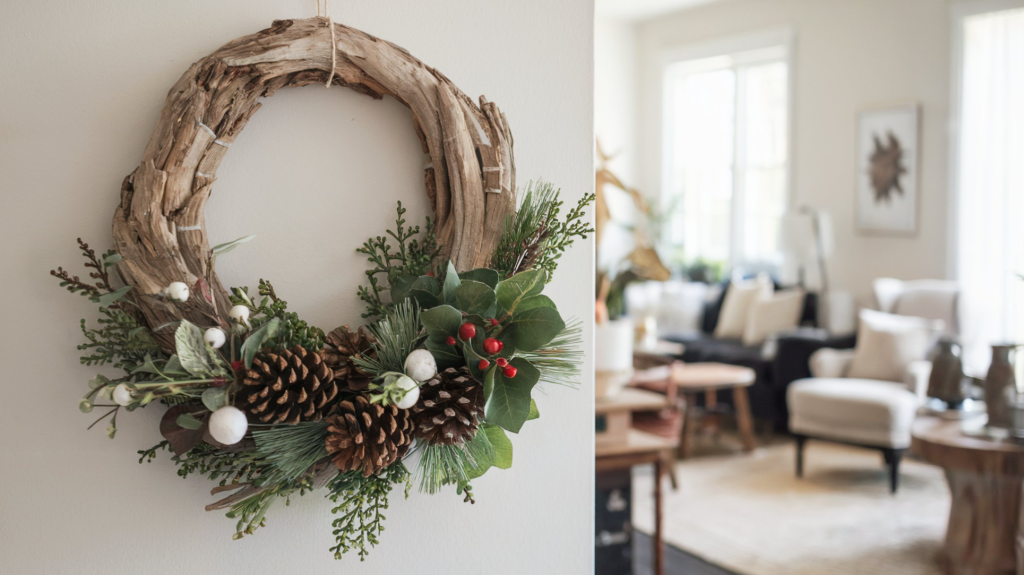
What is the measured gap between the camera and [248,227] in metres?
0.94

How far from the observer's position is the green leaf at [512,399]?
86 centimetres

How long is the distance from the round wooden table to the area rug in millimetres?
163

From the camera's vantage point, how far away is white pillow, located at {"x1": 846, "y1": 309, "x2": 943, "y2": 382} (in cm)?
403

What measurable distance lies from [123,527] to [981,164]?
5074mm

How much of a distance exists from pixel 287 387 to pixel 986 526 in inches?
117

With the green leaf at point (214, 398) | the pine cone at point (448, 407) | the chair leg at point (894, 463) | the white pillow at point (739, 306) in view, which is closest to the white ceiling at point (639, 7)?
the white pillow at point (739, 306)

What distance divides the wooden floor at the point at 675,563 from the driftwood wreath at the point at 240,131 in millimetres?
2133

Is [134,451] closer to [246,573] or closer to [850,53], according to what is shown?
[246,573]

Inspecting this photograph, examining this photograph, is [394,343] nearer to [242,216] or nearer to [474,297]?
[474,297]

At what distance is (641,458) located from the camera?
95.6 inches

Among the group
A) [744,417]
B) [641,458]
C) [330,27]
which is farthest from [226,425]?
[744,417]

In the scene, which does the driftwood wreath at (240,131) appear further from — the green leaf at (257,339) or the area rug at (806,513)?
the area rug at (806,513)

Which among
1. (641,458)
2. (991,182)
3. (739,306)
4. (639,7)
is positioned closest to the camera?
(641,458)

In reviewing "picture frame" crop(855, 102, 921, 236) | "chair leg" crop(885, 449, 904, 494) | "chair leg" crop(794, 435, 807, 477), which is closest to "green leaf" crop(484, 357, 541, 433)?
"chair leg" crop(885, 449, 904, 494)
